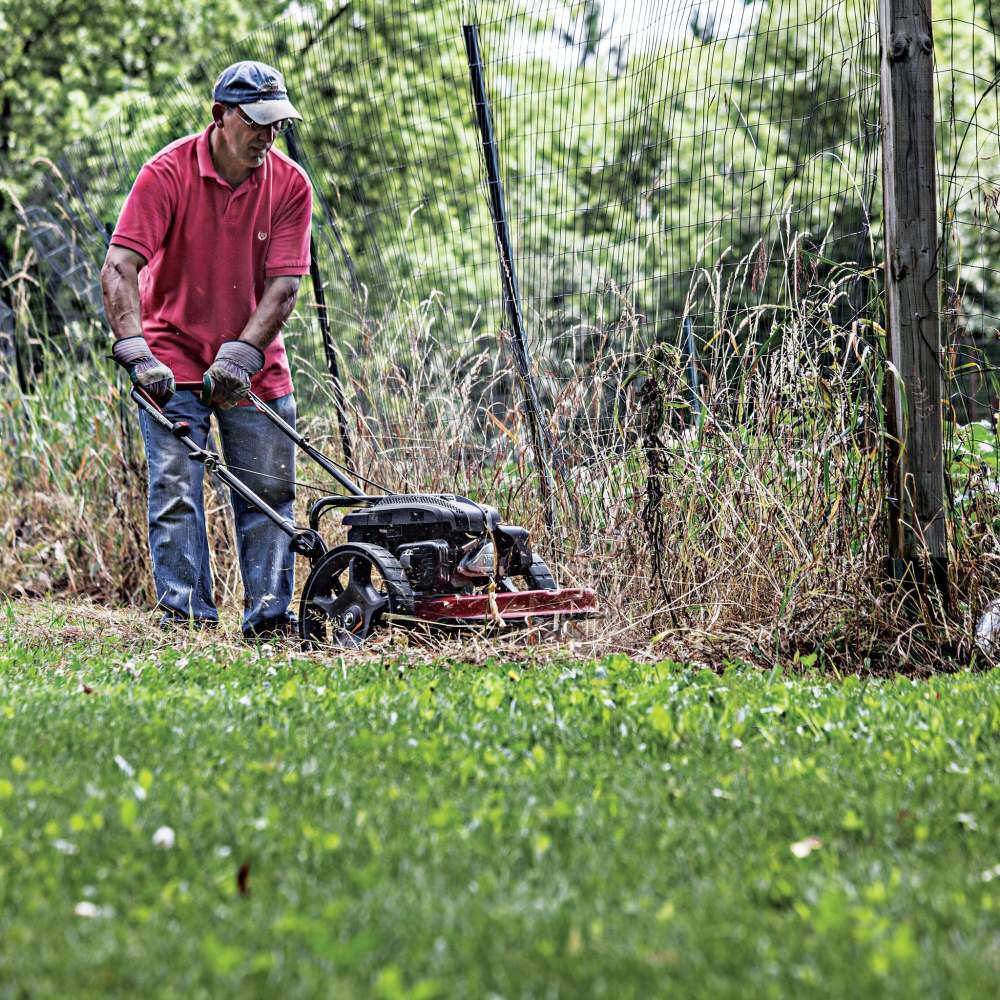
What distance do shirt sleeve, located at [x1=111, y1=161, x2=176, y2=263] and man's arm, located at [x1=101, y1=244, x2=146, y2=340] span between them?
0.05 metres

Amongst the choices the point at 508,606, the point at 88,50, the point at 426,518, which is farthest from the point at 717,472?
the point at 88,50

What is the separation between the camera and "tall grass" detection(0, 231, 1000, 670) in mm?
4465

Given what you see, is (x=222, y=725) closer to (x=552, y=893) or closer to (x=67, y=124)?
(x=552, y=893)

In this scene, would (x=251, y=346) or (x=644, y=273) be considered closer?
(x=251, y=346)

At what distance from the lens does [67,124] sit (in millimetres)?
17547

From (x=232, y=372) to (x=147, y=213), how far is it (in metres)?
0.79

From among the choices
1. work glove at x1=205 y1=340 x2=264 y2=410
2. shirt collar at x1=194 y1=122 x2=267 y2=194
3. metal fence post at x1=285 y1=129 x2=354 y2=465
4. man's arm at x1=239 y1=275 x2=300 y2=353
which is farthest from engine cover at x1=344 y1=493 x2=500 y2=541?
shirt collar at x1=194 y1=122 x2=267 y2=194

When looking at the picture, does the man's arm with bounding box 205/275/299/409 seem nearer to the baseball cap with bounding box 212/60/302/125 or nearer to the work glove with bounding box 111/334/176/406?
the work glove with bounding box 111/334/176/406

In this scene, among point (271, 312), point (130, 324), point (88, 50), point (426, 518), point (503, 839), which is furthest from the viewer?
point (88, 50)

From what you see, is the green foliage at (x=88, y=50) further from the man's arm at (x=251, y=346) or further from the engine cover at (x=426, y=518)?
the engine cover at (x=426, y=518)

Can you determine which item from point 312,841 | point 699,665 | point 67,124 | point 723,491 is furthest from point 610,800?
point 67,124

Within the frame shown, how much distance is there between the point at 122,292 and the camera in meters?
4.99

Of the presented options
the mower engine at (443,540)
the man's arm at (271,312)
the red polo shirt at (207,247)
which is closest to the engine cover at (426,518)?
the mower engine at (443,540)

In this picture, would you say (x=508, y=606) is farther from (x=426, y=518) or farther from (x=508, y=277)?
(x=508, y=277)
